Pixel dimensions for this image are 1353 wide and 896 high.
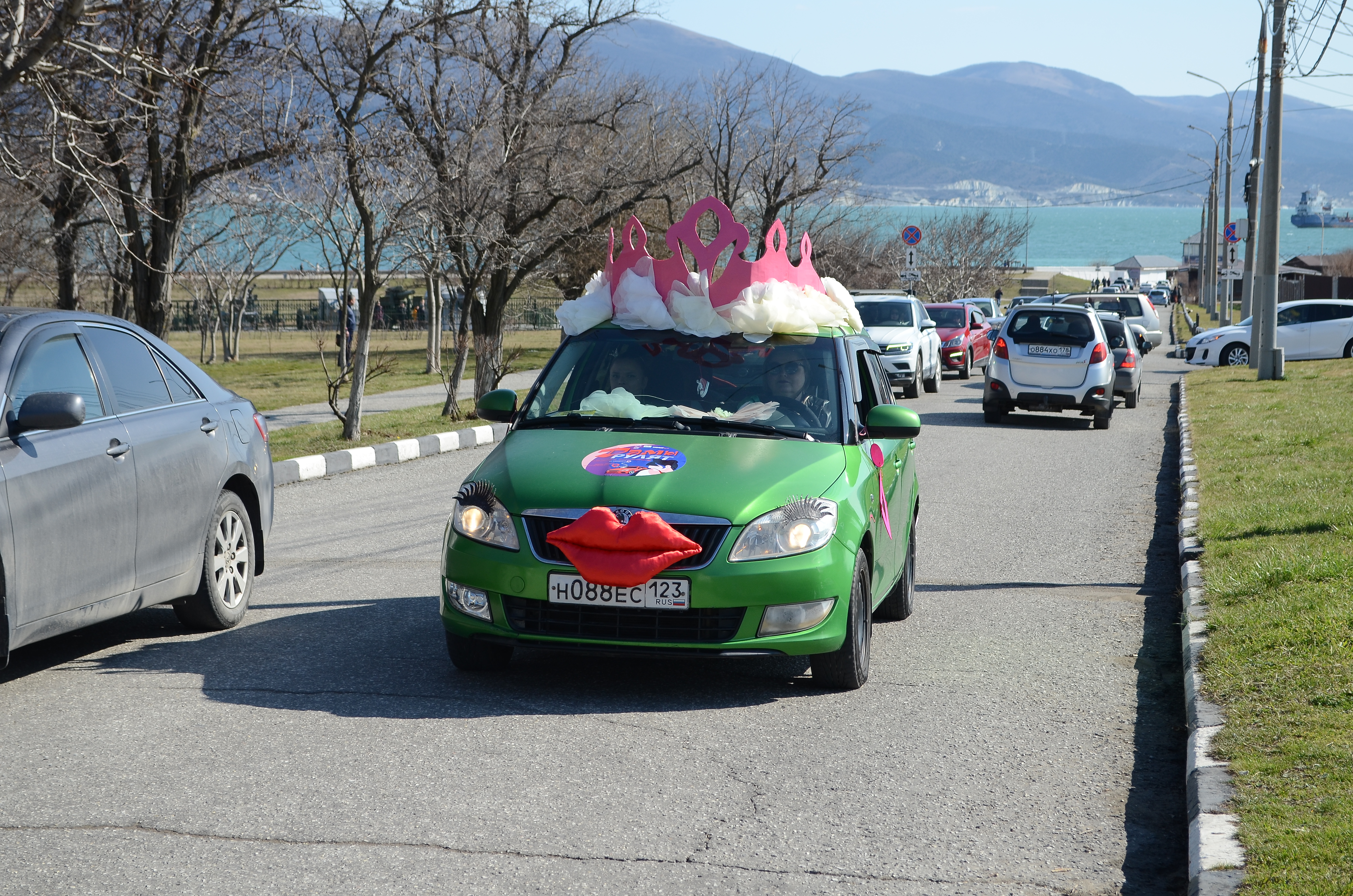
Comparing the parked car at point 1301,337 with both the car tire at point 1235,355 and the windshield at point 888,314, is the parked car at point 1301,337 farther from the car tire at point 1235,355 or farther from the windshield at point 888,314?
the windshield at point 888,314

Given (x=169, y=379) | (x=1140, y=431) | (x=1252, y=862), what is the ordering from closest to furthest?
(x=1252, y=862)
(x=169, y=379)
(x=1140, y=431)

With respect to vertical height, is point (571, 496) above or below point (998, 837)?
above

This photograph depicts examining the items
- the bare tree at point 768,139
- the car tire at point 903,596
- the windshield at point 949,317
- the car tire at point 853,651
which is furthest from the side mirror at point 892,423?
the bare tree at point 768,139

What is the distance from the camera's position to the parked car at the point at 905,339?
78.0ft

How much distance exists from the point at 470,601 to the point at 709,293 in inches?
78.8

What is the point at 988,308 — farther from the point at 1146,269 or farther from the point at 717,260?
the point at 1146,269

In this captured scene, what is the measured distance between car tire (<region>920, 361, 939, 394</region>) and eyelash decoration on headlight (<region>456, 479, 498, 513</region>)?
20.7 meters

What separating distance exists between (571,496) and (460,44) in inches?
614

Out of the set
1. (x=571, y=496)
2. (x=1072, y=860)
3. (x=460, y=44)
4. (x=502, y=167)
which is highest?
(x=460, y=44)

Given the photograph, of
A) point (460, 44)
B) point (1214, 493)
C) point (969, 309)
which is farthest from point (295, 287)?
point (1214, 493)

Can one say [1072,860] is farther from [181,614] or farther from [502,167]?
[502,167]

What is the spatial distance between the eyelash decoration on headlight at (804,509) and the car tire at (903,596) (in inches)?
63.5

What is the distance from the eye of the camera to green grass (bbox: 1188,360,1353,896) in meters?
4.01

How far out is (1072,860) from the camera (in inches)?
165
